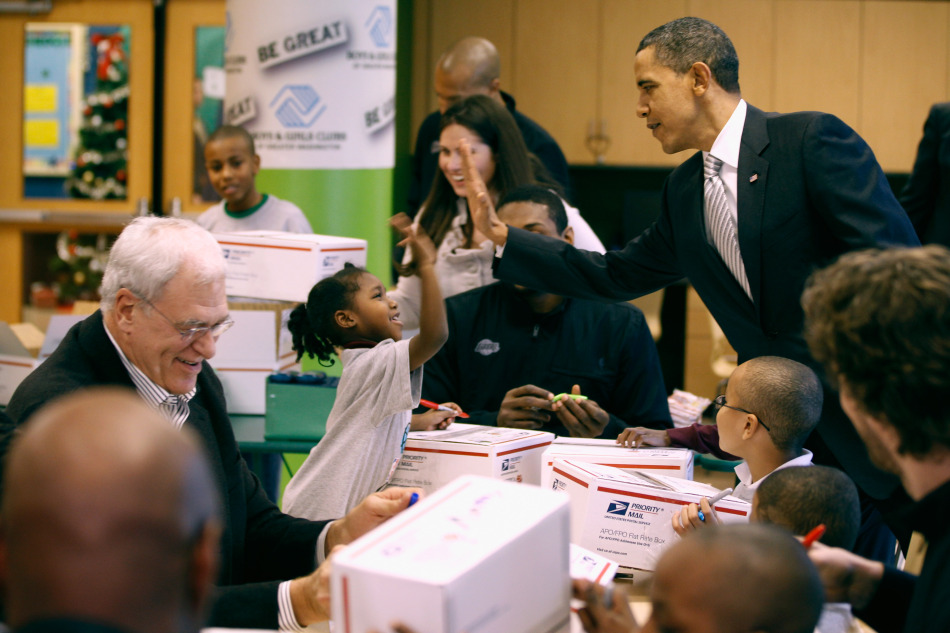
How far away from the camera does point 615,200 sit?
677 centimetres

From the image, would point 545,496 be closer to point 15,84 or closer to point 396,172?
point 396,172

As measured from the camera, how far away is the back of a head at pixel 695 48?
210 cm

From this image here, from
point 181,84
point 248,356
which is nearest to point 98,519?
point 248,356

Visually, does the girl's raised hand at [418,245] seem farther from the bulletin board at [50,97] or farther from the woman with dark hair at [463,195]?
the bulletin board at [50,97]

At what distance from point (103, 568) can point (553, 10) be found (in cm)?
632

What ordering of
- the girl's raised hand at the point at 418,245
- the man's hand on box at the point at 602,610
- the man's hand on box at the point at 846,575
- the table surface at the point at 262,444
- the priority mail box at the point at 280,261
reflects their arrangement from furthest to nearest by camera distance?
the priority mail box at the point at 280,261
the table surface at the point at 262,444
the girl's raised hand at the point at 418,245
the man's hand on box at the point at 846,575
the man's hand on box at the point at 602,610

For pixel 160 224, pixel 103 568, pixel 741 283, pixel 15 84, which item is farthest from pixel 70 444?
pixel 15 84

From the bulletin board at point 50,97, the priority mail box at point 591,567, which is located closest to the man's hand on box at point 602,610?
the priority mail box at point 591,567

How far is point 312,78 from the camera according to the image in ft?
12.9

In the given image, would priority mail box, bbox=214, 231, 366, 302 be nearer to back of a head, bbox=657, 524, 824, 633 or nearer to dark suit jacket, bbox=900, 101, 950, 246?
dark suit jacket, bbox=900, 101, 950, 246

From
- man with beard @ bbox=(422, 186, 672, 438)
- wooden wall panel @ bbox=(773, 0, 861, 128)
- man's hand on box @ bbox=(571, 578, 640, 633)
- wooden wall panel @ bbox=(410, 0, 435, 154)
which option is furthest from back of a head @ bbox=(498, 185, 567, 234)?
wooden wall panel @ bbox=(773, 0, 861, 128)

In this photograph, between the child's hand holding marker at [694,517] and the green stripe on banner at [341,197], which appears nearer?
the child's hand holding marker at [694,517]

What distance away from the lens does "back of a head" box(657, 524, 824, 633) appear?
922mm

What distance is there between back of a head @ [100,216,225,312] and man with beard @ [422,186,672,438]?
111cm
